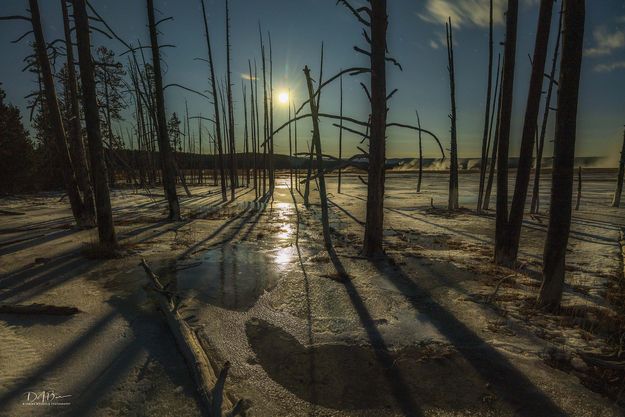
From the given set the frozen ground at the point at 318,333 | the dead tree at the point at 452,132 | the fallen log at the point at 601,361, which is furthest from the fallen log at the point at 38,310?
the dead tree at the point at 452,132

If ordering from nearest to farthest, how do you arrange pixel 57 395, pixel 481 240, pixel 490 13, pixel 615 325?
pixel 57 395
pixel 615 325
pixel 481 240
pixel 490 13

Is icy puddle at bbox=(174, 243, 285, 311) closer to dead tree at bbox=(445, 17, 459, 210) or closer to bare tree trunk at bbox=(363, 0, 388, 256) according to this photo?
bare tree trunk at bbox=(363, 0, 388, 256)

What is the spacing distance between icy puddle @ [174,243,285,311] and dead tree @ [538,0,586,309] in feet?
13.4

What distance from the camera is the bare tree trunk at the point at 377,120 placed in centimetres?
654

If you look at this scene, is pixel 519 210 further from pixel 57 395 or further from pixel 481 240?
pixel 57 395

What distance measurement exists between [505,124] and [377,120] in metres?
2.75

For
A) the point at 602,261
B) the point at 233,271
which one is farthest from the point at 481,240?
the point at 233,271

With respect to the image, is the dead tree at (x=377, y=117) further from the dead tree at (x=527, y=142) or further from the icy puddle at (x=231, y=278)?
the dead tree at (x=527, y=142)

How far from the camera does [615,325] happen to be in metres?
3.94

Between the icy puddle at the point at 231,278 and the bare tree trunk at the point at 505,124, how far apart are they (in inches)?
180

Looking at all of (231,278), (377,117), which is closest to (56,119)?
(231,278)

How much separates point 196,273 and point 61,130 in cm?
702

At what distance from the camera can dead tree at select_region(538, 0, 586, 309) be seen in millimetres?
3805

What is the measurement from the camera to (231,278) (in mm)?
5934
